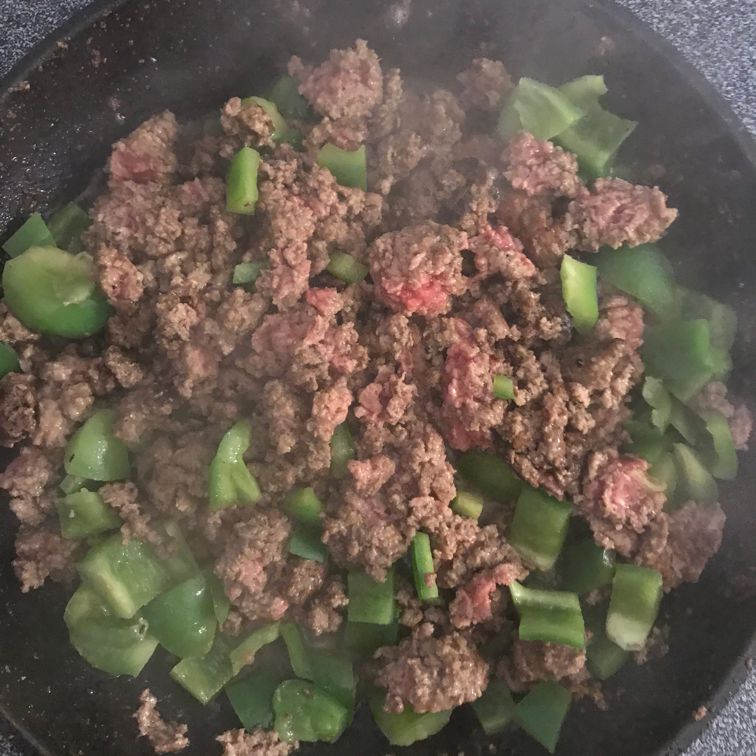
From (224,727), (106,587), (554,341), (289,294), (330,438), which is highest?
(554,341)

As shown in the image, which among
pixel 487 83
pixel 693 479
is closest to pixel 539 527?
pixel 693 479

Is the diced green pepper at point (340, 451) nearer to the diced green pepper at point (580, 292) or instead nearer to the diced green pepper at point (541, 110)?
the diced green pepper at point (580, 292)

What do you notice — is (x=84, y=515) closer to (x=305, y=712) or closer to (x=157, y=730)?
(x=157, y=730)

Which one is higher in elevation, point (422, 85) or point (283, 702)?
point (422, 85)

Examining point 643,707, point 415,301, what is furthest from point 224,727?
point 415,301

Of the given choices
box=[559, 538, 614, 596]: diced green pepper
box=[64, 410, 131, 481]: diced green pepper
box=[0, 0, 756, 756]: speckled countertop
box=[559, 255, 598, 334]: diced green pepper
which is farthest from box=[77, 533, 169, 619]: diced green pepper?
box=[0, 0, 756, 756]: speckled countertop

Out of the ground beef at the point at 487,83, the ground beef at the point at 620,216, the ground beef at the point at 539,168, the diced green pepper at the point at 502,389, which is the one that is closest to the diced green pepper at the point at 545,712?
the diced green pepper at the point at 502,389

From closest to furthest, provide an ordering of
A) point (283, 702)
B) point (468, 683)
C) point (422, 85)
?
point (468, 683) < point (283, 702) < point (422, 85)

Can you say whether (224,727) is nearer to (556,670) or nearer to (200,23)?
(556,670)

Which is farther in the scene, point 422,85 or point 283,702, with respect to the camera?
point 422,85
